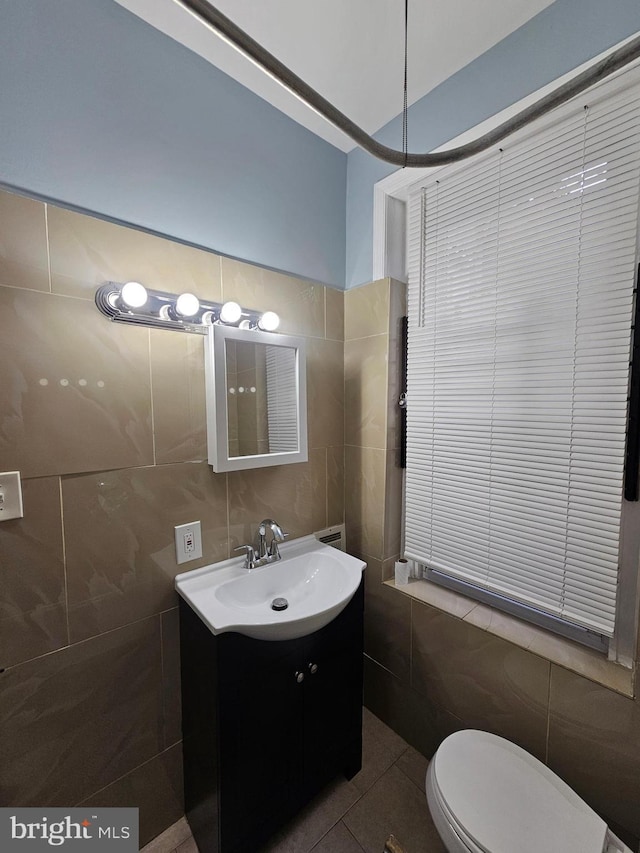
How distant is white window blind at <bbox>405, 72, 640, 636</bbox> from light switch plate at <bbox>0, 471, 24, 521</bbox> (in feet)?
4.48

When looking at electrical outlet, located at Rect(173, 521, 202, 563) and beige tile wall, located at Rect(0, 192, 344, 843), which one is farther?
electrical outlet, located at Rect(173, 521, 202, 563)

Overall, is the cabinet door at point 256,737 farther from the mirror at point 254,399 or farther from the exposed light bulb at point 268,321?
the exposed light bulb at point 268,321

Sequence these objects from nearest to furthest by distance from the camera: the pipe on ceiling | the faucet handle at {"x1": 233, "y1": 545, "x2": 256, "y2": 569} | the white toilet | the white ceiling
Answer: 1. the pipe on ceiling
2. the white toilet
3. the white ceiling
4. the faucet handle at {"x1": 233, "y1": 545, "x2": 256, "y2": 569}

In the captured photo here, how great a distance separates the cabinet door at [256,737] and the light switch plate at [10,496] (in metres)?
0.65

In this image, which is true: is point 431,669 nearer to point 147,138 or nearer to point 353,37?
point 147,138

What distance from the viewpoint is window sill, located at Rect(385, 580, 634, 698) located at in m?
1.01

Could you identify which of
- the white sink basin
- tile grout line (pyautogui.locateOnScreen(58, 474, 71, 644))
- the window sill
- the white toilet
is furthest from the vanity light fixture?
the white toilet

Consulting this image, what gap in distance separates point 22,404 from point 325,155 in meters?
1.60

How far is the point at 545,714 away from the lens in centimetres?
109

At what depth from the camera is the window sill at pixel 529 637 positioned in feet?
3.33

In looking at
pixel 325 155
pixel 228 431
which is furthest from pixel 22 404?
pixel 325 155

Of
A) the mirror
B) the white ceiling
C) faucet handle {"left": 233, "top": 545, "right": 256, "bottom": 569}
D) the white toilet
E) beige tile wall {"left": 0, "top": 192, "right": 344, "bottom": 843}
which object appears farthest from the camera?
faucet handle {"left": 233, "top": 545, "right": 256, "bottom": 569}

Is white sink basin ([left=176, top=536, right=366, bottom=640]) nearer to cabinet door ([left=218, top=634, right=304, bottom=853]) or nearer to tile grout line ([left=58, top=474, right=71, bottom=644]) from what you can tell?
cabinet door ([left=218, top=634, right=304, bottom=853])

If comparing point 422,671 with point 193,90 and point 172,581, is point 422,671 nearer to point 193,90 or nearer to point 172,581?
point 172,581
